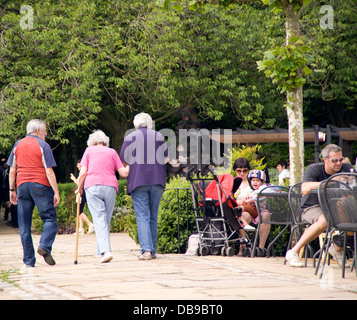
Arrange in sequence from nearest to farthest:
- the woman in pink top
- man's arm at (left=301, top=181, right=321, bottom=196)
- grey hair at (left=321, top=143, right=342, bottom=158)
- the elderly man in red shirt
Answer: man's arm at (left=301, top=181, right=321, bottom=196) → grey hair at (left=321, top=143, right=342, bottom=158) → the elderly man in red shirt → the woman in pink top

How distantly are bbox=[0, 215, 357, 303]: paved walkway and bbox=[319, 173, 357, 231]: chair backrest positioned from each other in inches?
21.3

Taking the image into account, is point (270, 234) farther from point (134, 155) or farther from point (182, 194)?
point (134, 155)

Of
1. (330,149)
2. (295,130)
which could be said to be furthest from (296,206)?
(295,130)

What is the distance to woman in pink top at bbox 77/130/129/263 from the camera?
8.09 metres

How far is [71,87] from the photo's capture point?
18578 millimetres

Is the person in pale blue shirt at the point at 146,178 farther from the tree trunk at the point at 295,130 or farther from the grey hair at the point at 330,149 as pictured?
the grey hair at the point at 330,149

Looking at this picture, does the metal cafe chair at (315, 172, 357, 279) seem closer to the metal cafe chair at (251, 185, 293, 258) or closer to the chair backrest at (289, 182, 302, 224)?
the chair backrest at (289, 182, 302, 224)

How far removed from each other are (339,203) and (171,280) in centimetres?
184

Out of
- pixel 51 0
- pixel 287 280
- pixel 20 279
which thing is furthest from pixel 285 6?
pixel 51 0

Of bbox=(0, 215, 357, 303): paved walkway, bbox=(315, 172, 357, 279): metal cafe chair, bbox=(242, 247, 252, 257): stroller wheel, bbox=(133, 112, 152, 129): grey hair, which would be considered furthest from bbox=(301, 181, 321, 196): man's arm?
bbox=(133, 112, 152, 129): grey hair

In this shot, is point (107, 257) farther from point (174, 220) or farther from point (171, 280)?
point (171, 280)

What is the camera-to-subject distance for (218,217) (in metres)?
8.70
